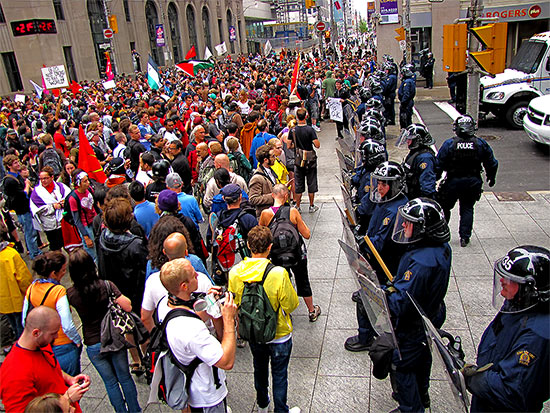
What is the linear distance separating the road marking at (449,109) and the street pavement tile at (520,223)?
940 cm

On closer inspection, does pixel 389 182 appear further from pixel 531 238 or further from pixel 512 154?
pixel 512 154

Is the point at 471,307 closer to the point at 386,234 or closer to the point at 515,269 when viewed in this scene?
the point at 386,234

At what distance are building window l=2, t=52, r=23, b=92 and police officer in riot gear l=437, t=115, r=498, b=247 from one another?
1288 inches

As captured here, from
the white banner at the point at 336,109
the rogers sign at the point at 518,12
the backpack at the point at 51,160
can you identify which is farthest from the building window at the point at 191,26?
the backpack at the point at 51,160

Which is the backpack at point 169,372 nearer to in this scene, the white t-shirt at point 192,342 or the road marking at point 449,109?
the white t-shirt at point 192,342

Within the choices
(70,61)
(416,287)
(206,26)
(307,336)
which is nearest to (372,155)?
(307,336)

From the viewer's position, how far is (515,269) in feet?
8.98

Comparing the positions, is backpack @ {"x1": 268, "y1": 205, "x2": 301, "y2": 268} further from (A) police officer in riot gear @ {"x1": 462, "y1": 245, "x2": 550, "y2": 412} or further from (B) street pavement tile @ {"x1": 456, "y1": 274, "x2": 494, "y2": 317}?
(B) street pavement tile @ {"x1": 456, "y1": 274, "x2": 494, "y2": 317}

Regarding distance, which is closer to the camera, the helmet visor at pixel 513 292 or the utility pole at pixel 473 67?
the helmet visor at pixel 513 292

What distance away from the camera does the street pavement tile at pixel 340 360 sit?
4582 mm

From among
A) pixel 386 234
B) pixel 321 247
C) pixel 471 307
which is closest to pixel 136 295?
pixel 386 234

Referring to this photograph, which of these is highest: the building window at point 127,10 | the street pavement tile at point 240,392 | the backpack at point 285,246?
the building window at point 127,10

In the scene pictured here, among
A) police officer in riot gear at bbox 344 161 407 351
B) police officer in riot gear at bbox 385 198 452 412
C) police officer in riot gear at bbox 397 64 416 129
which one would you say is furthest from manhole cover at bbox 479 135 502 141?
police officer in riot gear at bbox 385 198 452 412

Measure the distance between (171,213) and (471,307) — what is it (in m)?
3.69
